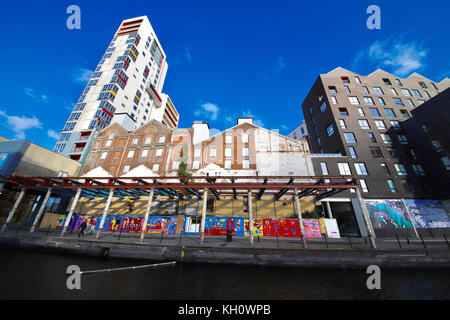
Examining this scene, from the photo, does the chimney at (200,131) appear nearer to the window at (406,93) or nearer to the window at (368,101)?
the window at (368,101)

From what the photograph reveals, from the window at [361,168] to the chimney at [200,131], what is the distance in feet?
90.3

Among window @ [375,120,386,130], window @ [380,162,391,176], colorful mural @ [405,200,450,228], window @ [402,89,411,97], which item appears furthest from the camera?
window @ [402,89,411,97]

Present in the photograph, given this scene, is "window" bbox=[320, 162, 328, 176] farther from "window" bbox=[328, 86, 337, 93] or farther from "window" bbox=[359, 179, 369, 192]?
"window" bbox=[328, 86, 337, 93]

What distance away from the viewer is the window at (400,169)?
2817 centimetres

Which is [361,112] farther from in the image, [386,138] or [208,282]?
[208,282]

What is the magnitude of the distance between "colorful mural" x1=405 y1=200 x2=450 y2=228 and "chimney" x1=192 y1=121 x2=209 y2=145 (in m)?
35.2

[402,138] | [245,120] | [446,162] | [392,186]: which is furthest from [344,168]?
[245,120]

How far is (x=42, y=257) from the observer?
13.6 m

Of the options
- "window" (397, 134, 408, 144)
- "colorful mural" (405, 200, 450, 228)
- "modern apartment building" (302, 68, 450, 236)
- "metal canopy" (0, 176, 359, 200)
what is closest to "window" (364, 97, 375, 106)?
"modern apartment building" (302, 68, 450, 236)

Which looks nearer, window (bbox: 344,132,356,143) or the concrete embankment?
the concrete embankment

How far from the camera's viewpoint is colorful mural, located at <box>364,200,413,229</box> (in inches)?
949

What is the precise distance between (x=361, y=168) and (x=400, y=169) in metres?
7.06

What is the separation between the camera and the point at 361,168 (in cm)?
2827

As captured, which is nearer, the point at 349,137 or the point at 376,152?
the point at 376,152
